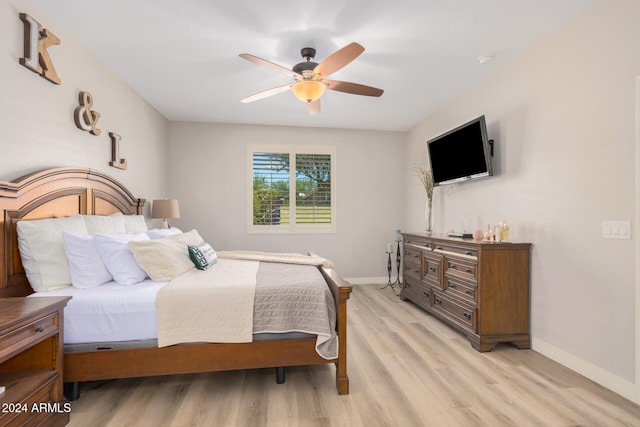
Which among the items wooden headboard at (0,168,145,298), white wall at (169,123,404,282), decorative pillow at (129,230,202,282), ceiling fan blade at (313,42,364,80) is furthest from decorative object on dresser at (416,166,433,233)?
wooden headboard at (0,168,145,298)

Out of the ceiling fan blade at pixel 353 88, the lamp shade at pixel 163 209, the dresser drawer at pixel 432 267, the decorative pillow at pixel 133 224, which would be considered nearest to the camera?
the ceiling fan blade at pixel 353 88

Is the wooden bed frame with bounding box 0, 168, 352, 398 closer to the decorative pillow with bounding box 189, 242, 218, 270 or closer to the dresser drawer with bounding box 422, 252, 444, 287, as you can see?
the decorative pillow with bounding box 189, 242, 218, 270

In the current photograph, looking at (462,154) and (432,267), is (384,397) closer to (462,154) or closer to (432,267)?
(432,267)

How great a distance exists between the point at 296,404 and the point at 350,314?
1.86m

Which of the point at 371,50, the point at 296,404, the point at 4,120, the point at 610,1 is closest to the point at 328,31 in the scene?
the point at 371,50

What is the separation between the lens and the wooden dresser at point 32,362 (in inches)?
55.1

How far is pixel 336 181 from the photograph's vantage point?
5.36 meters

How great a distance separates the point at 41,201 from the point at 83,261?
564mm

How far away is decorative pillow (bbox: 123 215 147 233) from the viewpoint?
10.1 ft

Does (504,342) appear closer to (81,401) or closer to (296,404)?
(296,404)

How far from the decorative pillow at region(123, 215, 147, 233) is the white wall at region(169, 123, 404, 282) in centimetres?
172

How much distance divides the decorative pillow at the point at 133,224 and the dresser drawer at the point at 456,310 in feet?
10.6

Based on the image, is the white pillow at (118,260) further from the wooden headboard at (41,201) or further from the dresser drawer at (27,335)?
the dresser drawer at (27,335)

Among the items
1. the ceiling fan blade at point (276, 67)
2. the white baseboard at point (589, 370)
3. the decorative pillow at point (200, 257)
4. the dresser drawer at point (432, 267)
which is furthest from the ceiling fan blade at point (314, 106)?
the white baseboard at point (589, 370)
